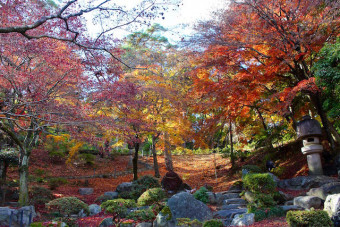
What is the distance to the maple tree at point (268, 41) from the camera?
9391 mm

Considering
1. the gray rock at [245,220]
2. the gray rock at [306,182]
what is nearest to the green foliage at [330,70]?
the gray rock at [306,182]

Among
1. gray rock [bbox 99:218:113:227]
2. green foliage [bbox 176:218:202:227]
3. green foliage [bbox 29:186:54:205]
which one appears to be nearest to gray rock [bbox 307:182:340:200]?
green foliage [bbox 176:218:202:227]

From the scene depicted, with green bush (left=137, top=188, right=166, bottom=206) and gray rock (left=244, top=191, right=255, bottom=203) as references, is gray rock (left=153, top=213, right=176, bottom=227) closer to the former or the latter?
green bush (left=137, top=188, right=166, bottom=206)

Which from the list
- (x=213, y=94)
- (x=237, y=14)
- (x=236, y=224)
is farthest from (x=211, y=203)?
(x=237, y=14)

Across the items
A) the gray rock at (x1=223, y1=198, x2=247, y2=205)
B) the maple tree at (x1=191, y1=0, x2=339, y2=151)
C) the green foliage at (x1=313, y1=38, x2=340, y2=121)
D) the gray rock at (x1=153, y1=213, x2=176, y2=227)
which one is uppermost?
the maple tree at (x1=191, y1=0, x2=339, y2=151)

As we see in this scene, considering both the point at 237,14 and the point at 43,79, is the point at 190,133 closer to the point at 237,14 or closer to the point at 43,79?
the point at 237,14

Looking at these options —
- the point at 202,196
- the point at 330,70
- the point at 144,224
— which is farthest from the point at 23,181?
the point at 330,70

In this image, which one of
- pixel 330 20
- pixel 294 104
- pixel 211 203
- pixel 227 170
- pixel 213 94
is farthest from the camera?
pixel 227 170

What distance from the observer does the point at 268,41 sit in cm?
950

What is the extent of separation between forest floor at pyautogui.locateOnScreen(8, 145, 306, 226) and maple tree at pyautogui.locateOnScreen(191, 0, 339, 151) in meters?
4.61

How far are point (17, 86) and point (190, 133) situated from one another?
8030mm

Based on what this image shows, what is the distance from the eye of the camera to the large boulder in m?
6.87

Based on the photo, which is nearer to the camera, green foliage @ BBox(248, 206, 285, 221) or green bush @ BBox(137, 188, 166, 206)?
green foliage @ BBox(248, 206, 285, 221)

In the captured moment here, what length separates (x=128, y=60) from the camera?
10516 mm
